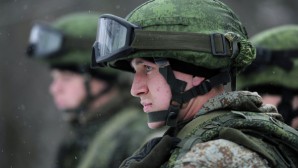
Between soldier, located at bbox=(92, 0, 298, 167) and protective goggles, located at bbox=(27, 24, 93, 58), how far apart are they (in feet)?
14.9

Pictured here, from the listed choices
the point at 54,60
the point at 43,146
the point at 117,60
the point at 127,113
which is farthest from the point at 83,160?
the point at 43,146

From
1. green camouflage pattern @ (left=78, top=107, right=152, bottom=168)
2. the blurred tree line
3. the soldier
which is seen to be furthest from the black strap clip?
the blurred tree line

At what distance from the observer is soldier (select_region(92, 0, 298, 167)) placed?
4.02 metres

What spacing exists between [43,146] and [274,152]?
1116 cm

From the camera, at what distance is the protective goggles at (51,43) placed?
9000 mm

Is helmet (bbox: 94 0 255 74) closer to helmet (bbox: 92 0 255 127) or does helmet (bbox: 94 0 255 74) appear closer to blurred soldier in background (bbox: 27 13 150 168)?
helmet (bbox: 92 0 255 127)

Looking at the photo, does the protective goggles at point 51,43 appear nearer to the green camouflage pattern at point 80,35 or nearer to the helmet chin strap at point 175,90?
the green camouflage pattern at point 80,35

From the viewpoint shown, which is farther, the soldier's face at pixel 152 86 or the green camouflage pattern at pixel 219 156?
the soldier's face at pixel 152 86

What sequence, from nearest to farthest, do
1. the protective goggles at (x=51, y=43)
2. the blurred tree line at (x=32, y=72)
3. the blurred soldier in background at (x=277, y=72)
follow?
the blurred soldier in background at (x=277, y=72)
the protective goggles at (x=51, y=43)
the blurred tree line at (x=32, y=72)

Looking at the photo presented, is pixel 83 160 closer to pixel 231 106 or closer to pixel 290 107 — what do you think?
pixel 290 107

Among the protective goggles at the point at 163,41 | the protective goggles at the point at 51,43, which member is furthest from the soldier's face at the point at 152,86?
the protective goggles at the point at 51,43

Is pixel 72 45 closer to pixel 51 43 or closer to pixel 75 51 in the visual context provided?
pixel 75 51

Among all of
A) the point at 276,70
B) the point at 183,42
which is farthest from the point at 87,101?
the point at 183,42

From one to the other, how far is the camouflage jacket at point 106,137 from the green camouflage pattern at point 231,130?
135 inches
